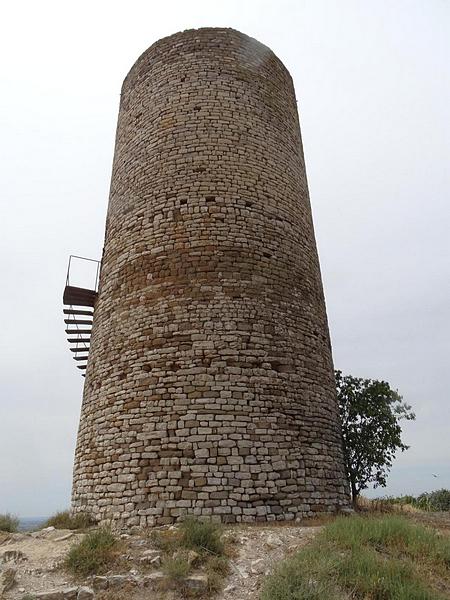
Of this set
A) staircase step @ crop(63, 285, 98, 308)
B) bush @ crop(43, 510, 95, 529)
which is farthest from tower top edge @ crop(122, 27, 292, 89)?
bush @ crop(43, 510, 95, 529)

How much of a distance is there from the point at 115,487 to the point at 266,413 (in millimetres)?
2730

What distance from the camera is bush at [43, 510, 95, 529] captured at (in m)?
8.05

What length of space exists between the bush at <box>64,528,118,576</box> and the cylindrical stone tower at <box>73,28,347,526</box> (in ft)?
4.35

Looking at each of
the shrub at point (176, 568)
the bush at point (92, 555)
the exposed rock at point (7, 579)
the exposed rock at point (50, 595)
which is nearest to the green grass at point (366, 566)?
the shrub at point (176, 568)

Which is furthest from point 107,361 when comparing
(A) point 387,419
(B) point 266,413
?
(A) point 387,419

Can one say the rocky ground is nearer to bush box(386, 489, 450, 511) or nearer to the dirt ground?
the dirt ground

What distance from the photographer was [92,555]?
19.7 ft

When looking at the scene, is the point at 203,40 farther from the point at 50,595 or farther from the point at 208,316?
the point at 50,595

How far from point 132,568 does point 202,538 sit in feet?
3.05

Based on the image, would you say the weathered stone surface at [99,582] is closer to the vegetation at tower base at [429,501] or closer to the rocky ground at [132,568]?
the rocky ground at [132,568]

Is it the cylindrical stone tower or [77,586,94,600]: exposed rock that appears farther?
the cylindrical stone tower

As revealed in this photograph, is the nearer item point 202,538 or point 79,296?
point 202,538

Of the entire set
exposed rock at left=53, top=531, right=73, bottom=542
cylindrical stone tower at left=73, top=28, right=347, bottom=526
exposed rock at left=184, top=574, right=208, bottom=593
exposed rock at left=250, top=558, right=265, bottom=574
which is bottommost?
→ exposed rock at left=184, top=574, right=208, bottom=593

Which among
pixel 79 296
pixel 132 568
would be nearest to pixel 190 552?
pixel 132 568
